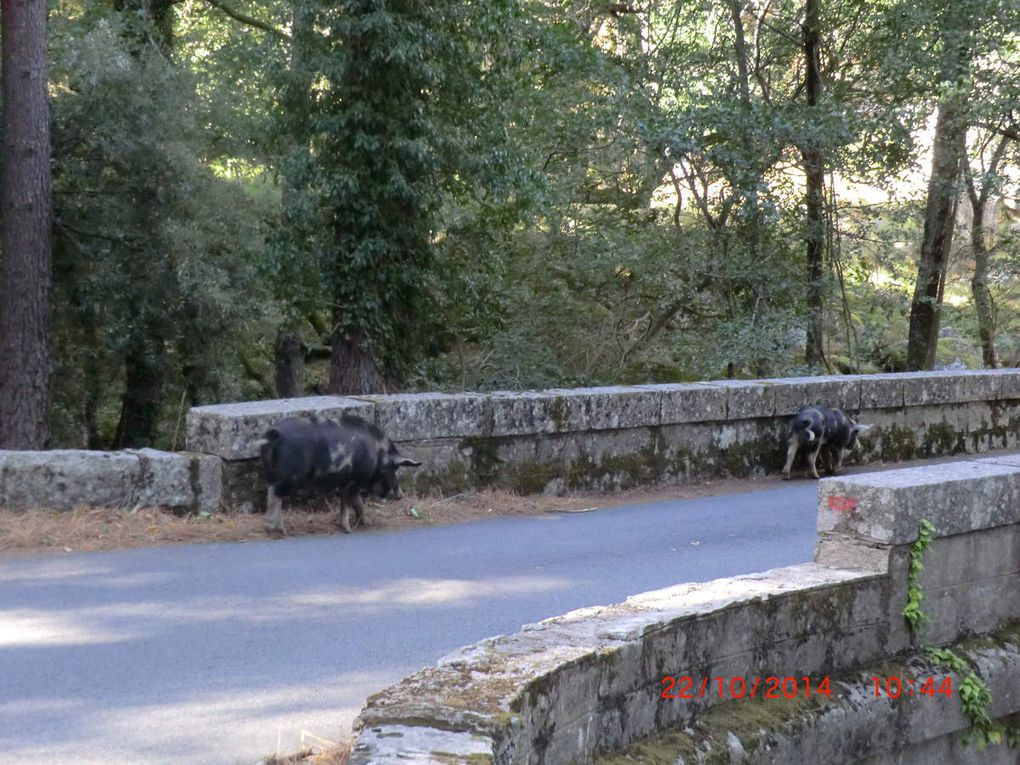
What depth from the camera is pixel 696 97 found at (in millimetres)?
21297

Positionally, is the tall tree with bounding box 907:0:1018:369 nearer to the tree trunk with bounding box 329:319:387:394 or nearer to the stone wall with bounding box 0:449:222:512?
the tree trunk with bounding box 329:319:387:394

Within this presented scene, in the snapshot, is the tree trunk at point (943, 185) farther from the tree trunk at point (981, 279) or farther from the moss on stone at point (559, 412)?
the moss on stone at point (559, 412)

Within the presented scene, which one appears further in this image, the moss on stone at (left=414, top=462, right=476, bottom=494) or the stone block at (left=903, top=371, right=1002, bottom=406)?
the stone block at (left=903, top=371, right=1002, bottom=406)

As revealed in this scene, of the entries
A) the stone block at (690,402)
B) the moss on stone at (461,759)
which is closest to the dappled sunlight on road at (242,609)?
the moss on stone at (461,759)

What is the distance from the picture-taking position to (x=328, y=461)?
9102 millimetres

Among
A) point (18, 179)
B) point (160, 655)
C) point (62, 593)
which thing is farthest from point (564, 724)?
point (18, 179)

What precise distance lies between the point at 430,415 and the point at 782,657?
5.03m

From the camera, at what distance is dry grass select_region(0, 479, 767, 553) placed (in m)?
8.36

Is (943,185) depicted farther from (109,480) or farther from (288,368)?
(109,480)

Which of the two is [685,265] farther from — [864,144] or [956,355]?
[956,355]

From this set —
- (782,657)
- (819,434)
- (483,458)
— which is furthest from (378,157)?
(782,657)

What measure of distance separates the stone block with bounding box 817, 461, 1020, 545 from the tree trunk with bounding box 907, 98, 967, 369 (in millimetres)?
15147

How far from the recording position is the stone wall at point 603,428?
9.88m

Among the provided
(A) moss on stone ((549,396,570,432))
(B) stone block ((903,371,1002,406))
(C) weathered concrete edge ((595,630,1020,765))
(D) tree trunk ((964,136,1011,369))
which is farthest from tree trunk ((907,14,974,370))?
(C) weathered concrete edge ((595,630,1020,765))
